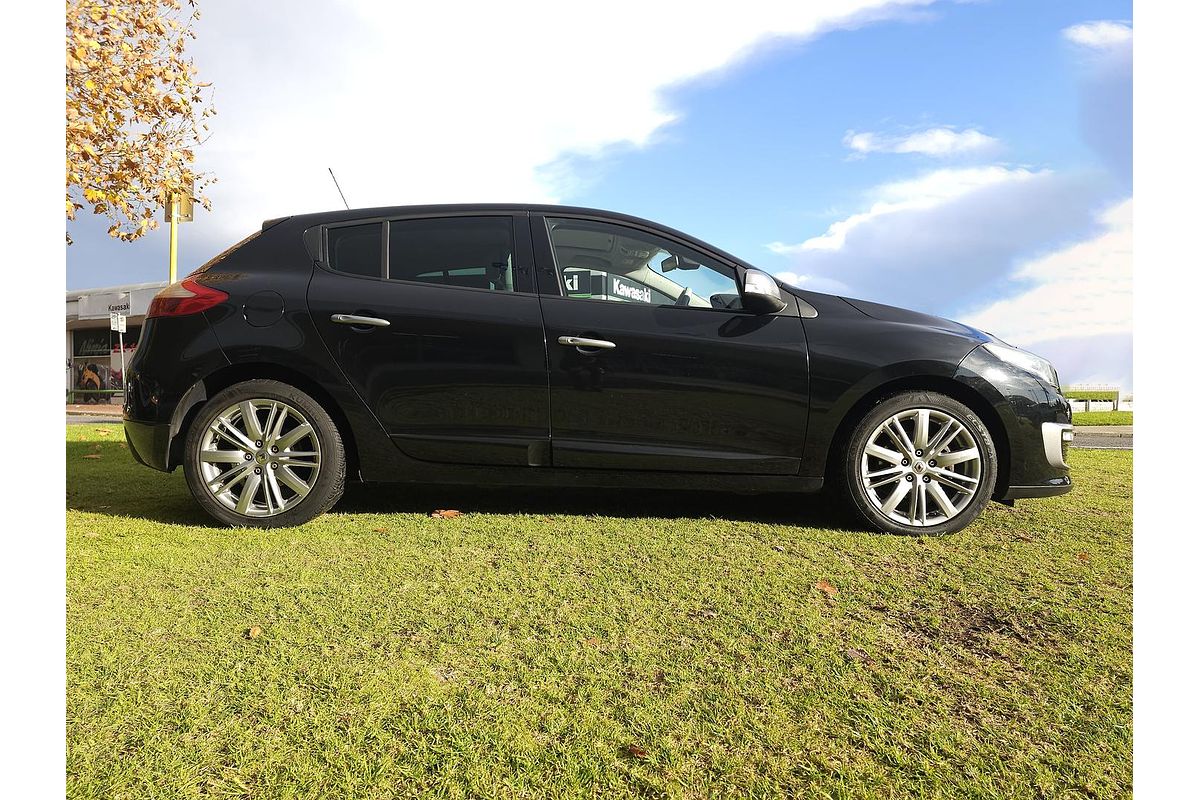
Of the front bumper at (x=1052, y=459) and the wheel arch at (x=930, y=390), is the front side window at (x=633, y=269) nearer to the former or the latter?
the wheel arch at (x=930, y=390)

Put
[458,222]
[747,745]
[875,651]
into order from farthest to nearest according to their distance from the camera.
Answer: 1. [458,222]
2. [875,651]
3. [747,745]

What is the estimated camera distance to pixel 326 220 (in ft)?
13.0

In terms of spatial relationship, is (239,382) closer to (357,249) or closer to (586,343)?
(357,249)

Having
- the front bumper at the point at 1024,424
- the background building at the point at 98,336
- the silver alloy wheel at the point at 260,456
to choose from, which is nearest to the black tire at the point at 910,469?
the front bumper at the point at 1024,424

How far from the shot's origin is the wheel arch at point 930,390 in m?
3.68

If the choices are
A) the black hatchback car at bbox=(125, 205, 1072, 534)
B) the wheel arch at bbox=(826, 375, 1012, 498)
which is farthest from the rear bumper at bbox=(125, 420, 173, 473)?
the wheel arch at bbox=(826, 375, 1012, 498)

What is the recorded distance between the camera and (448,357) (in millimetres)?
3678

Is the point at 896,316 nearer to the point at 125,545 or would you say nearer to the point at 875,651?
the point at 875,651

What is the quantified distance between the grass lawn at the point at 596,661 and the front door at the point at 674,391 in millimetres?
393

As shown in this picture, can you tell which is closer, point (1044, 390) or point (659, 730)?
point (659, 730)

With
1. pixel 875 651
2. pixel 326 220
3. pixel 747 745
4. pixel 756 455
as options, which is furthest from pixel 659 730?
pixel 326 220

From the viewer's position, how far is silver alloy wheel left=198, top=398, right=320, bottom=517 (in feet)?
12.1

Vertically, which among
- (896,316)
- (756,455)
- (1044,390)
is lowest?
(756,455)

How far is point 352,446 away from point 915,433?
3.06 m
